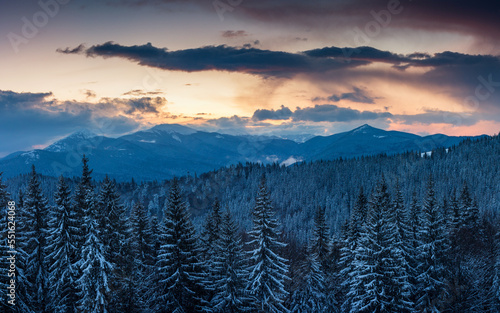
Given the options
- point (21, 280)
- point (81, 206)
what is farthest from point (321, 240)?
point (21, 280)

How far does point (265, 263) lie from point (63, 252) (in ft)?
61.3

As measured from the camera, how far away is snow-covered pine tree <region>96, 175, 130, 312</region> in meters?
32.3

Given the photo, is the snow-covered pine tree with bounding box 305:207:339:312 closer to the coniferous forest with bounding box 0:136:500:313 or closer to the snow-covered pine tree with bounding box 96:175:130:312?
the coniferous forest with bounding box 0:136:500:313

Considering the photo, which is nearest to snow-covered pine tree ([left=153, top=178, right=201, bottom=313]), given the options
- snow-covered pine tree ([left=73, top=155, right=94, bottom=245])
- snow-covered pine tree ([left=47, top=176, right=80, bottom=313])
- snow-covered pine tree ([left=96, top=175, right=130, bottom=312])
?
snow-covered pine tree ([left=96, top=175, right=130, bottom=312])

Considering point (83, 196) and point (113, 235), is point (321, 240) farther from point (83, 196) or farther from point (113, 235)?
point (83, 196)

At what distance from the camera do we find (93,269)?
98.8 ft

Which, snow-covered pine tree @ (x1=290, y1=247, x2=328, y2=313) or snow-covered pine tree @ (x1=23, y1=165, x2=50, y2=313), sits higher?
snow-covered pine tree @ (x1=23, y1=165, x2=50, y2=313)

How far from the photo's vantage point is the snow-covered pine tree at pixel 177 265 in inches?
1361

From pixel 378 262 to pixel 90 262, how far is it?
26.8 metres

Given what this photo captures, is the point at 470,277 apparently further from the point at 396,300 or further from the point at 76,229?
the point at 76,229

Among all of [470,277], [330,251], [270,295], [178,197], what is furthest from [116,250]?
[470,277]

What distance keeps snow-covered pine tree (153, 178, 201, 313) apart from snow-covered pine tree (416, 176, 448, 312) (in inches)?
998

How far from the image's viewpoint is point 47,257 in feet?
108

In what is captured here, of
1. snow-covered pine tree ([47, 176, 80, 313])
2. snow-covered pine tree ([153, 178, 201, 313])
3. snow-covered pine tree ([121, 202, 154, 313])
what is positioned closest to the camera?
snow-covered pine tree ([47, 176, 80, 313])
